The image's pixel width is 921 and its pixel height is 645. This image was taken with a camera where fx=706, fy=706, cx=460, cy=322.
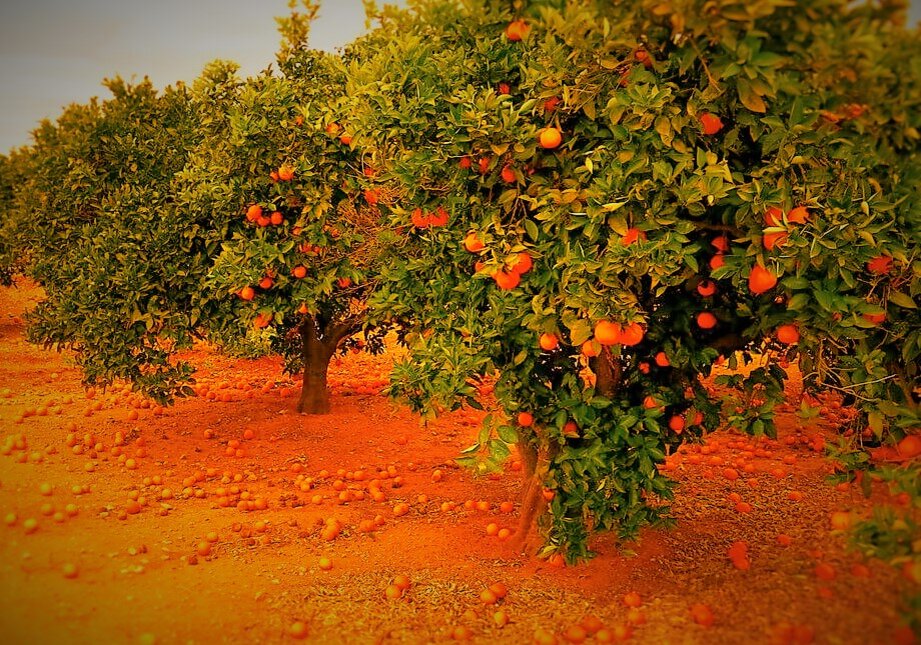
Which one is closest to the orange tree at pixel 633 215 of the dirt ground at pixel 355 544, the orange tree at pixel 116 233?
the dirt ground at pixel 355 544

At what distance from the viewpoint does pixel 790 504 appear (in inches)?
229

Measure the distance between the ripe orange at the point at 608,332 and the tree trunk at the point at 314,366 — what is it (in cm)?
567

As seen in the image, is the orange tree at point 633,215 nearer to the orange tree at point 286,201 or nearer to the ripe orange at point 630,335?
the ripe orange at point 630,335

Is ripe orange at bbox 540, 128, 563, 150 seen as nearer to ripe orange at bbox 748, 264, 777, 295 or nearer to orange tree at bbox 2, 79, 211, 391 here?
ripe orange at bbox 748, 264, 777, 295

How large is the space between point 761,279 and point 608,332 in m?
0.78

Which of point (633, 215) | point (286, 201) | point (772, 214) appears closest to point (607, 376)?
point (633, 215)

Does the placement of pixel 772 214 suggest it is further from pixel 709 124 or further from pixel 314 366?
pixel 314 366

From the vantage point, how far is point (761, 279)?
11.3ft

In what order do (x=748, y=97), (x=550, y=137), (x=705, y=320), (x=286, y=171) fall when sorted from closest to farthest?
(x=748, y=97) → (x=550, y=137) → (x=705, y=320) → (x=286, y=171)

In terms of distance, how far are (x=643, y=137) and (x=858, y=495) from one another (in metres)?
3.74

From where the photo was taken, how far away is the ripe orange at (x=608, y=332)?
11.3 ft

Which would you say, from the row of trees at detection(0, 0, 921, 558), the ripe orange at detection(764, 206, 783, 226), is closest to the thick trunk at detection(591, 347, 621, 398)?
the row of trees at detection(0, 0, 921, 558)

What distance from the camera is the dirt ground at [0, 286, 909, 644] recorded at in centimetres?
391

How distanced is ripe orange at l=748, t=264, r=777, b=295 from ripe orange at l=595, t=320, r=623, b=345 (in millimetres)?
694
